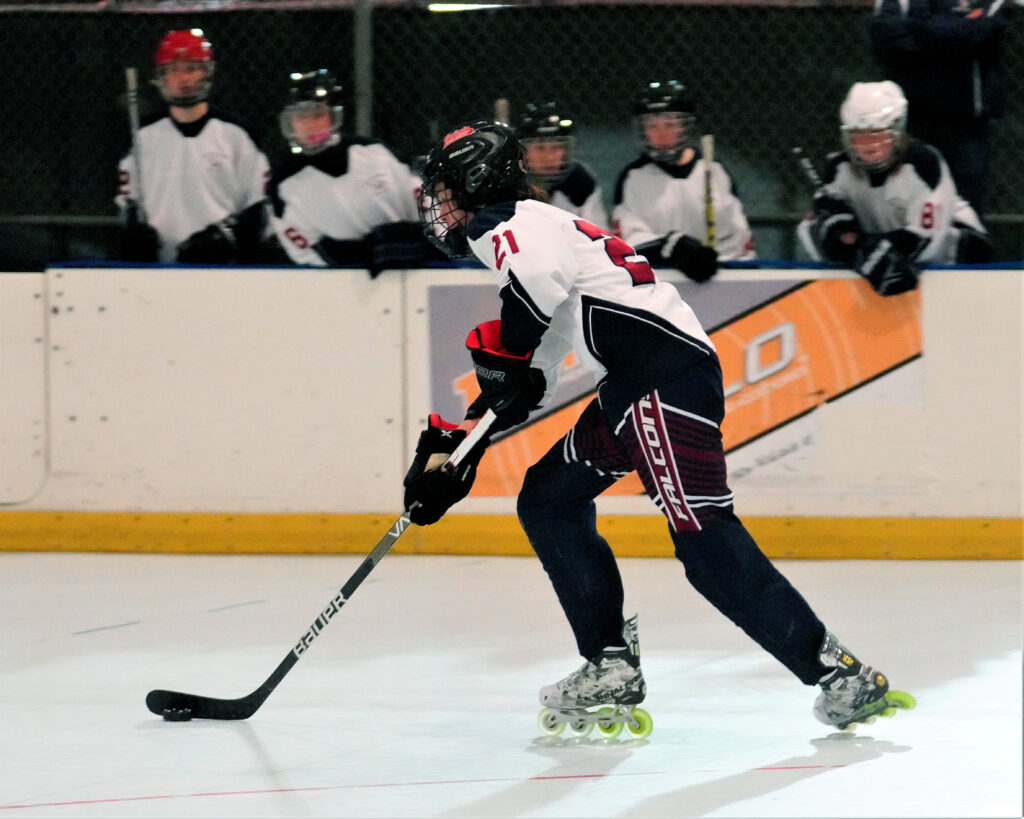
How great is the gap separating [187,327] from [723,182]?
80.8 inches

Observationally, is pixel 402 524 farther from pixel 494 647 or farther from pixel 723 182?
Result: pixel 723 182

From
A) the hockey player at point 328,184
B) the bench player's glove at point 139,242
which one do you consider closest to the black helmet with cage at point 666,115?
the hockey player at point 328,184

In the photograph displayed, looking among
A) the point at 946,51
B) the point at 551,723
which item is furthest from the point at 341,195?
the point at 551,723

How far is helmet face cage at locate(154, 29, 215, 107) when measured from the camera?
613 centimetres

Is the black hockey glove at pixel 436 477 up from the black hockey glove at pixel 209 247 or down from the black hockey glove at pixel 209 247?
down

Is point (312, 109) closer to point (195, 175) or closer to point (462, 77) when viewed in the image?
point (195, 175)

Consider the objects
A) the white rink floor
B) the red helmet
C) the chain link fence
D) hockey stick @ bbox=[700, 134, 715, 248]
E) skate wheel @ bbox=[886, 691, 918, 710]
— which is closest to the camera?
the white rink floor

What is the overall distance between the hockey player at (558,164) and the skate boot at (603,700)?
269 centimetres

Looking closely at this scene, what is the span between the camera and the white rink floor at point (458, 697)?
304 cm

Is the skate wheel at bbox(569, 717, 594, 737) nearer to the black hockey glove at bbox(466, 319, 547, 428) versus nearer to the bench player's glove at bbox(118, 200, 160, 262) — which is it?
the black hockey glove at bbox(466, 319, 547, 428)

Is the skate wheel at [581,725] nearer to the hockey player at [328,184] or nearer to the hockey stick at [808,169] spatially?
the hockey player at [328,184]

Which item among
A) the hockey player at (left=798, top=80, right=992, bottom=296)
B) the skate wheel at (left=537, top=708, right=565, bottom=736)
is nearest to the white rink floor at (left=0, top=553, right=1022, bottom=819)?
the skate wheel at (left=537, top=708, right=565, bottom=736)

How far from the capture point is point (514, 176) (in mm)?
3336

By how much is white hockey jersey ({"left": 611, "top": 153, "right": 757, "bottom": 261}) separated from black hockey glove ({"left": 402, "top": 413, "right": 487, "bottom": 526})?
2627 mm
